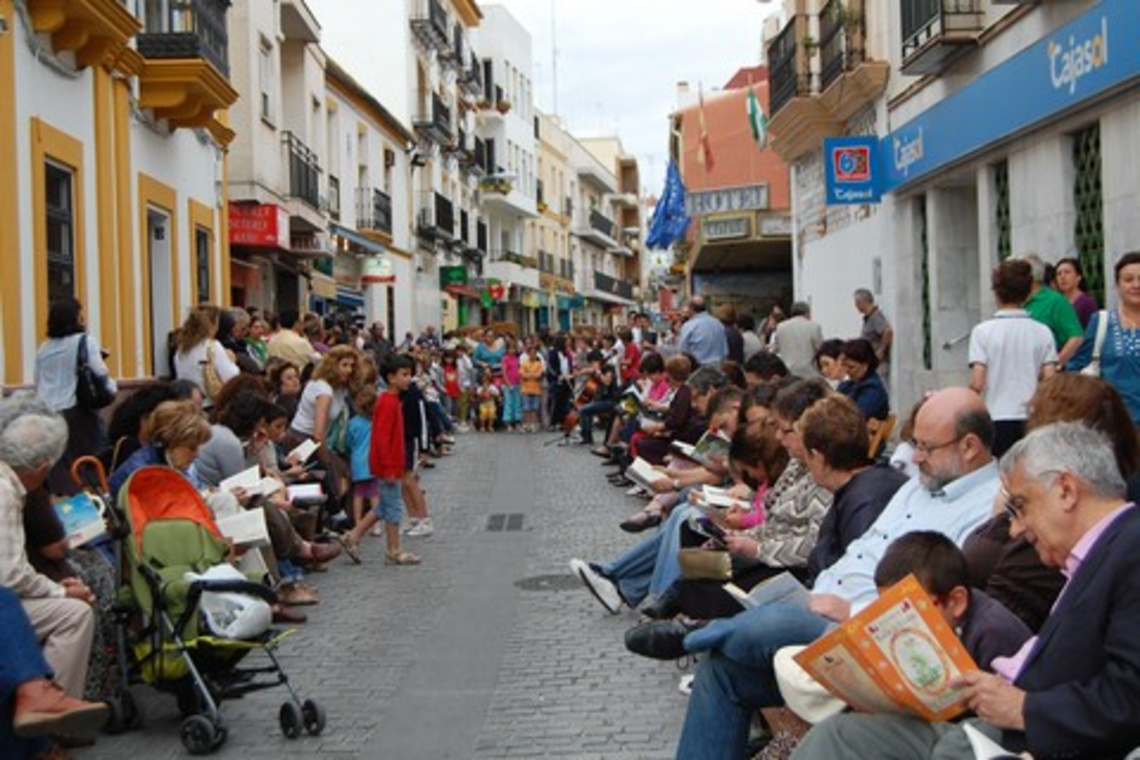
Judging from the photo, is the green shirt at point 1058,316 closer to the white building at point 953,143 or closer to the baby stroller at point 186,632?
the white building at point 953,143

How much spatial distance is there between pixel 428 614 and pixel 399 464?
2327mm

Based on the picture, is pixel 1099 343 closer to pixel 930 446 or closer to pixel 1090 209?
pixel 930 446

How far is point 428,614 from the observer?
31.4 feet

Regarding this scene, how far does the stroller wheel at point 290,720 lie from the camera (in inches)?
262

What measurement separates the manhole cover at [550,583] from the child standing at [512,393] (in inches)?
666

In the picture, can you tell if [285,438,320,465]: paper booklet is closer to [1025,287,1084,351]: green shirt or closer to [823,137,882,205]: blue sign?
[1025,287,1084,351]: green shirt

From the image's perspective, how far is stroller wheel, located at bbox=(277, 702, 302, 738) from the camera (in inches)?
262

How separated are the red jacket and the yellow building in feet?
9.16

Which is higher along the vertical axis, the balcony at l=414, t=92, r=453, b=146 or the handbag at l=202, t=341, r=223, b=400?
the balcony at l=414, t=92, r=453, b=146

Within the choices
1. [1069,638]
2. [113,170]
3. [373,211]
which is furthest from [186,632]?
[373,211]

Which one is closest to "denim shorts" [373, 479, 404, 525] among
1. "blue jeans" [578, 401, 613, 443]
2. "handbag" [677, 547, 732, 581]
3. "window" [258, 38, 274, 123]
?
"handbag" [677, 547, 732, 581]

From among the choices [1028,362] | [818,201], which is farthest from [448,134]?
[1028,362]

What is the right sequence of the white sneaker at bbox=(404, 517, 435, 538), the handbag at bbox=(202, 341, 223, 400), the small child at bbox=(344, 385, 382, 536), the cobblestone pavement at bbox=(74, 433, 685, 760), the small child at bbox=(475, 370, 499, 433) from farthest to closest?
the small child at bbox=(475, 370, 499, 433)
the handbag at bbox=(202, 341, 223, 400)
the white sneaker at bbox=(404, 517, 435, 538)
the small child at bbox=(344, 385, 382, 536)
the cobblestone pavement at bbox=(74, 433, 685, 760)

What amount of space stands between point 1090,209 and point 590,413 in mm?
12127
